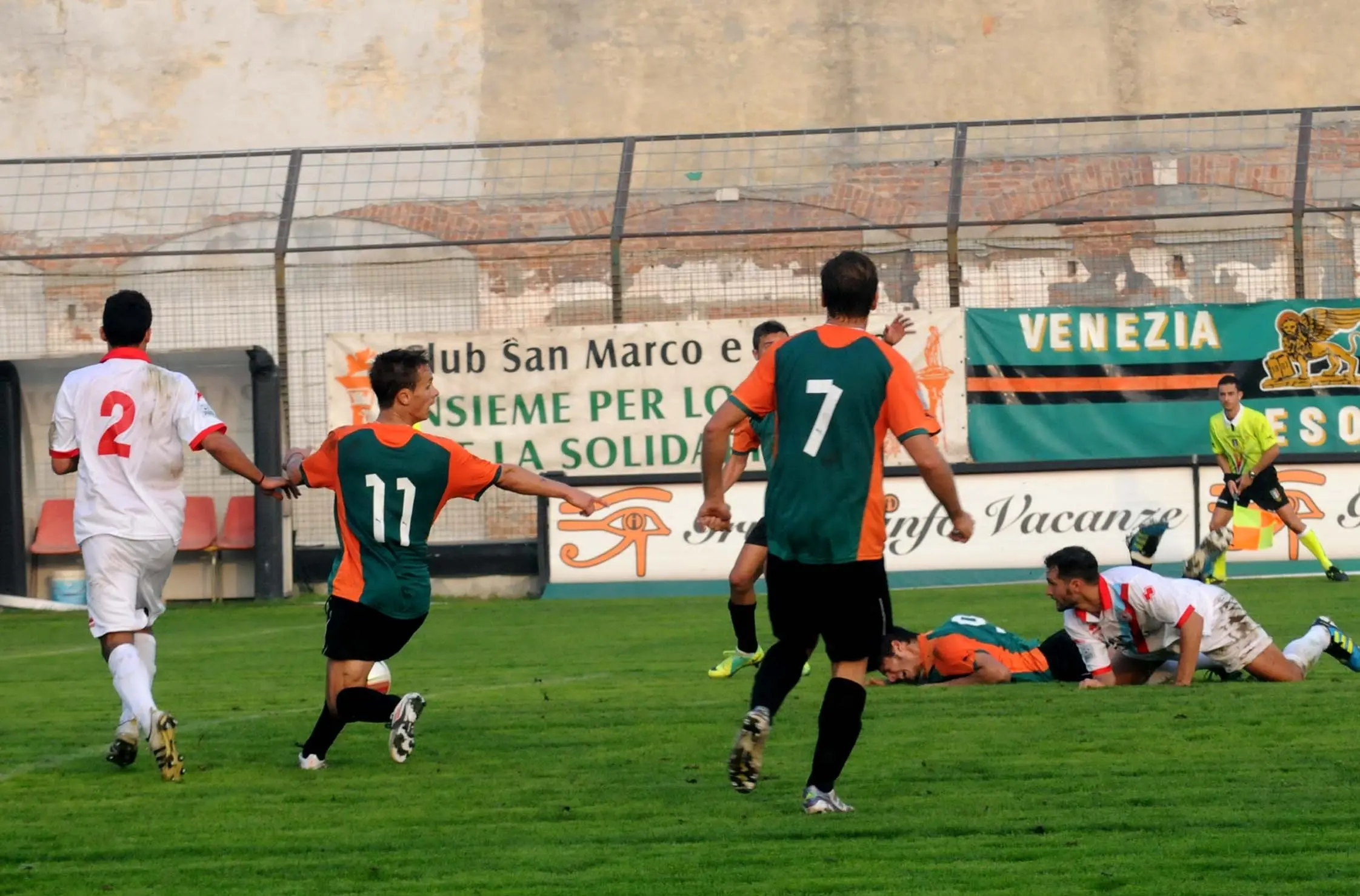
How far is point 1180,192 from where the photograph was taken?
22781mm

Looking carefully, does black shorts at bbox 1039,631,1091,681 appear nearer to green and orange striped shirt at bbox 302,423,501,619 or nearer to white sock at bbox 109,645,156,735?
green and orange striped shirt at bbox 302,423,501,619

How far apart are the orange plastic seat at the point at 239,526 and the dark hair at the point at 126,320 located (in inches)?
444

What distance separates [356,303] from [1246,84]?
1468 cm

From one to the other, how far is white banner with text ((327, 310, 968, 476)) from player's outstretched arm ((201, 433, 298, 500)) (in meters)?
11.1

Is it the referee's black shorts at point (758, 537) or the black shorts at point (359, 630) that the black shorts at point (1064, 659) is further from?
the black shorts at point (359, 630)

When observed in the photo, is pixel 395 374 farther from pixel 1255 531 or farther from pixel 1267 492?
pixel 1255 531

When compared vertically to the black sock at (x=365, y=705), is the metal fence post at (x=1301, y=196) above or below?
above

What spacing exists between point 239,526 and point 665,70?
11434 millimetres

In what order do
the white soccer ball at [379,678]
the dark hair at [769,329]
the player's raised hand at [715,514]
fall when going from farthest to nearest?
the dark hair at [769,329] < the white soccer ball at [379,678] < the player's raised hand at [715,514]

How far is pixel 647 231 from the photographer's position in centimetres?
1981

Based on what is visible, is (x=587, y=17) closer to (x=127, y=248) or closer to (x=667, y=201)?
(x=667, y=201)

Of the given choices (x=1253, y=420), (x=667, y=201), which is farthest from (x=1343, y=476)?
(x=667, y=201)

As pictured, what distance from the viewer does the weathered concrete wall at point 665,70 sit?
88.6 feet

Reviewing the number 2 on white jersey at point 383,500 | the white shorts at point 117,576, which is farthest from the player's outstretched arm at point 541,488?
the white shorts at point 117,576
